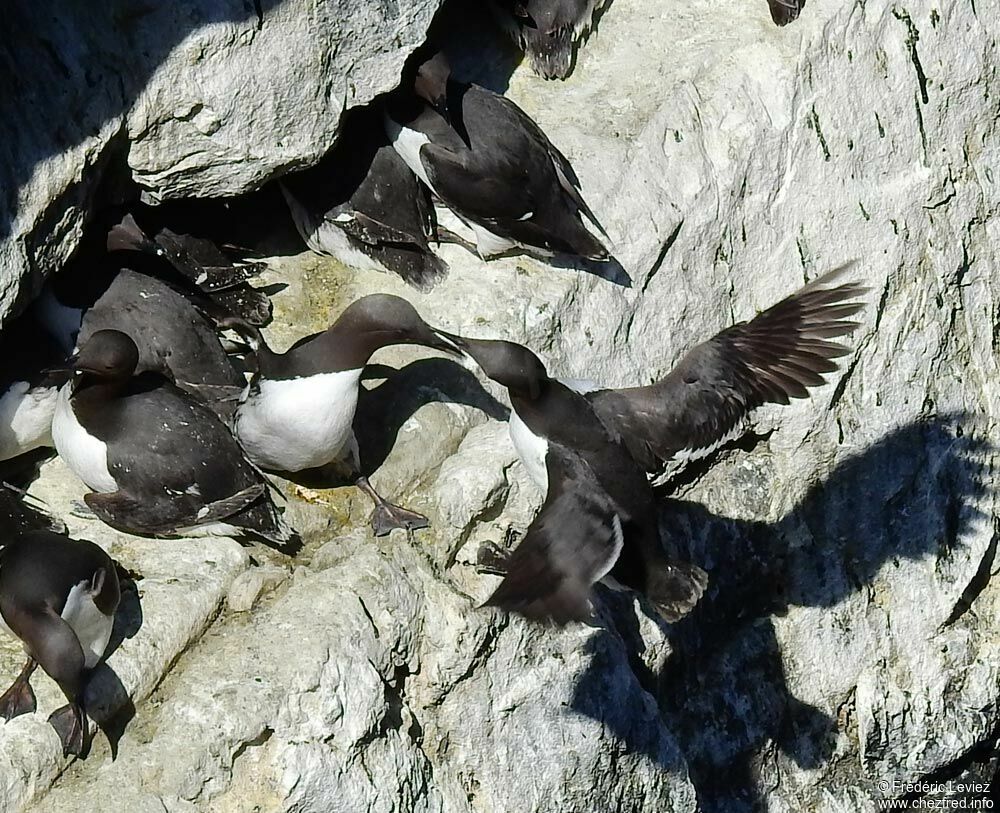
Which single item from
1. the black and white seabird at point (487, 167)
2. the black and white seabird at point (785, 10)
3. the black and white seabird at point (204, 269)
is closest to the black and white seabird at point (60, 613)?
the black and white seabird at point (204, 269)

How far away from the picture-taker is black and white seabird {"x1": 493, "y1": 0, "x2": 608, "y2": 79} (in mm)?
7059

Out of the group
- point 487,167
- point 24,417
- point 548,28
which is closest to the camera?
point 24,417

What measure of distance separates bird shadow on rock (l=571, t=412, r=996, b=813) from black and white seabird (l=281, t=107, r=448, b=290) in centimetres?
164

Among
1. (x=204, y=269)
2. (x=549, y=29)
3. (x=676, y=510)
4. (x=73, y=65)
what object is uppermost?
(x=73, y=65)

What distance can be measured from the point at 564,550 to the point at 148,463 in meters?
1.64

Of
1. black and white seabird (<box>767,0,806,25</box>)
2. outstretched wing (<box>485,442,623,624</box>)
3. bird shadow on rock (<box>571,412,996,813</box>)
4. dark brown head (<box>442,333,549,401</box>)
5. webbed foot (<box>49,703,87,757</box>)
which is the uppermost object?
black and white seabird (<box>767,0,806,25</box>)

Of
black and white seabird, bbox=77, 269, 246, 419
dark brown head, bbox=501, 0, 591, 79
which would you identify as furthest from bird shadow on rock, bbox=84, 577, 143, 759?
dark brown head, bbox=501, 0, 591, 79

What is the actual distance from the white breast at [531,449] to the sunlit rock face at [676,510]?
0.27 m

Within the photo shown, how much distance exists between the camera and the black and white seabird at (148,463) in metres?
5.40

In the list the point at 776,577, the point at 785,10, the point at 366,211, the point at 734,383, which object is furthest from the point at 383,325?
the point at 785,10

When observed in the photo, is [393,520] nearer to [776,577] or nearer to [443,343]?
[443,343]

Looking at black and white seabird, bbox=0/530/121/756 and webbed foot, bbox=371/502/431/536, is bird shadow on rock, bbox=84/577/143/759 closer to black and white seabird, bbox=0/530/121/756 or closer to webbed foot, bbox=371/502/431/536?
black and white seabird, bbox=0/530/121/756

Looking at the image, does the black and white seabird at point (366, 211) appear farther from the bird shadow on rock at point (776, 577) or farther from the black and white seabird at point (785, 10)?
the black and white seabird at point (785, 10)

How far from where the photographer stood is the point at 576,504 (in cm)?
519
